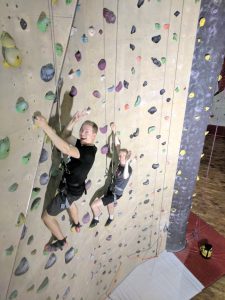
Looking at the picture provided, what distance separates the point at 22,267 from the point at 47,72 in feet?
3.71

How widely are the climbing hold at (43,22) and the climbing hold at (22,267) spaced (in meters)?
1.26

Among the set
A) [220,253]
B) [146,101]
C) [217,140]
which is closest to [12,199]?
[146,101]

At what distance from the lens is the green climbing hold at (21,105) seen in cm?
126

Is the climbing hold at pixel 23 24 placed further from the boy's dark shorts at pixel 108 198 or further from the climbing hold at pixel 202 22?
the climbing hold at pixel 202 22

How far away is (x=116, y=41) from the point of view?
1795mm

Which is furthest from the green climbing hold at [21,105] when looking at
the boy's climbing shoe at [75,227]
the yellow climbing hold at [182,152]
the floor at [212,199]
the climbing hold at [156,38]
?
the floor at [212,199]

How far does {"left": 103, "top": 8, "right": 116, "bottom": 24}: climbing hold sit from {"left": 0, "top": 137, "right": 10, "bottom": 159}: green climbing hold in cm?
93

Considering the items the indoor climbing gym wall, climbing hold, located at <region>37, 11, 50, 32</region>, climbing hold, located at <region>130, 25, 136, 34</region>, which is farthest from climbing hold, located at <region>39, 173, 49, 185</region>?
climbing hold, located at <region>130, 25, 136, 34</region>

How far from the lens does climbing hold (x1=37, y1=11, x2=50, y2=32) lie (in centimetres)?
123

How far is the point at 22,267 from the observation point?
167 centimetres

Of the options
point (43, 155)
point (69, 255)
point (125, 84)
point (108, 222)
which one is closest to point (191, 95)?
point (125, 84)

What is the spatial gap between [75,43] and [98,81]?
307 mm

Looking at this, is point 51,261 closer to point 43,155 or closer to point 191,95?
point 43,155

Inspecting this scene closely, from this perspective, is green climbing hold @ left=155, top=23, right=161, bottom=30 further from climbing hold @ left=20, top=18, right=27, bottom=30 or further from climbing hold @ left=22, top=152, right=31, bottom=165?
climbing hold @ left=22, top=152, right=31, bottom=165
